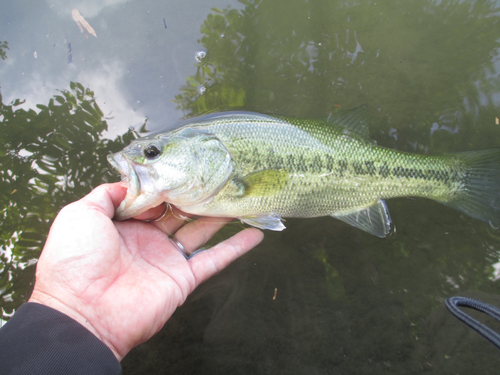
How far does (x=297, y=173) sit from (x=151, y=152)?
1.15 meters

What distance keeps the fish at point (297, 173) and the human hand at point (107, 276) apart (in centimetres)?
23

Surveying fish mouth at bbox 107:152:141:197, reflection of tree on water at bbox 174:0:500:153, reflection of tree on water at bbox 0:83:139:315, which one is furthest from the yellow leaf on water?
fish mouth at bbox 107:152:141:197

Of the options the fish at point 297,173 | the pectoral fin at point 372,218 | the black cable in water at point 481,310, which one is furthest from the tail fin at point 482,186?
the black cable in water at point 481,310

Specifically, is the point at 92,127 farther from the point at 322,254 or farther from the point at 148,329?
the point at 322,254

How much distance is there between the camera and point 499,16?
8.80 feet

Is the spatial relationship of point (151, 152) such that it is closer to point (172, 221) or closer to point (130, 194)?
point (130, 194)

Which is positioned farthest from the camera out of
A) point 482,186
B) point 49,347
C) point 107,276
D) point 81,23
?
point 81,23

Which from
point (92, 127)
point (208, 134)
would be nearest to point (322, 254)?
point (208, 134)

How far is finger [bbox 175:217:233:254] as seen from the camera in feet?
7.94

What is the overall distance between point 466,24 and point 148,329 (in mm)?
4036

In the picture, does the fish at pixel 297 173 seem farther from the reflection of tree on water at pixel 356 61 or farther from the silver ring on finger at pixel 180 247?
the reflection of tree on water at pixel 356 61

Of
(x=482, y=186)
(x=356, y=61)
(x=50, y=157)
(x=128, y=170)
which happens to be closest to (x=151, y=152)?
(x=128, y=170)

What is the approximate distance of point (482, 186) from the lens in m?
2.29

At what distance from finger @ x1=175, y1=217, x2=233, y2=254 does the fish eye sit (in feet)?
2.55
